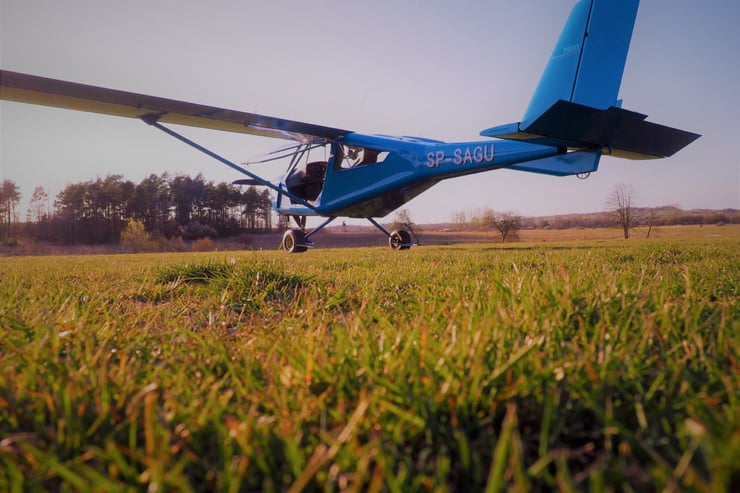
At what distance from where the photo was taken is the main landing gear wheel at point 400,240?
36.6 ft

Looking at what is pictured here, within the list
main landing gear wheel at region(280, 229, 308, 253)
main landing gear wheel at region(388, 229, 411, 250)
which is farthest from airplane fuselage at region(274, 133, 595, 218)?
main landing gear wheel at region(388, 229, 411, 250)

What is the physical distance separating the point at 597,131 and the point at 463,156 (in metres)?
2.50

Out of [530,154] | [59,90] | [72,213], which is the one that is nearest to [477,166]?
[530,154]

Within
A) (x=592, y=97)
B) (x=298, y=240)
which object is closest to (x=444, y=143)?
(x=592, y=97)

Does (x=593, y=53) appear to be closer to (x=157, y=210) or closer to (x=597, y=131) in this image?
(x=597, y=131)

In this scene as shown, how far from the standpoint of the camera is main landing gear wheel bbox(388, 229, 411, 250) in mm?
11156

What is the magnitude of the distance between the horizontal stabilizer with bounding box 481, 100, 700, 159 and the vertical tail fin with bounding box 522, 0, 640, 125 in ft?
3.52

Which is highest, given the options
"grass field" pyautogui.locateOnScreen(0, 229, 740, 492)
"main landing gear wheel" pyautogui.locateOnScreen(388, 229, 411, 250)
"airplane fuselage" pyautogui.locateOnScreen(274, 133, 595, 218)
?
"airplane fuselage" pyautogui.locateOnScreen(274, 133, 595, 218)

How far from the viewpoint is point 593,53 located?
707cm

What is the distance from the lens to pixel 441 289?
2500 millimetres

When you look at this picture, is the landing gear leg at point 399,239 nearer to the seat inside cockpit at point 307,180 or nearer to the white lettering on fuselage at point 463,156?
the seat inside cockpit at point 307,180

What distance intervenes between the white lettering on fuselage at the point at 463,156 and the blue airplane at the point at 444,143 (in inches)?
0.8

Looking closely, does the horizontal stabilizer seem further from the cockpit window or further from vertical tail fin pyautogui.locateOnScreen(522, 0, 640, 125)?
the cockpit window

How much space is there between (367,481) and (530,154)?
23.2ft
